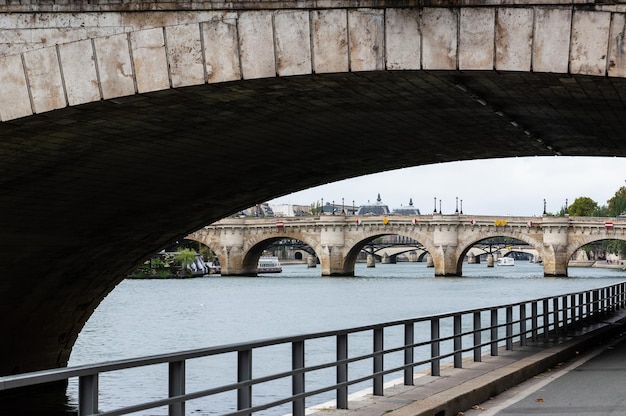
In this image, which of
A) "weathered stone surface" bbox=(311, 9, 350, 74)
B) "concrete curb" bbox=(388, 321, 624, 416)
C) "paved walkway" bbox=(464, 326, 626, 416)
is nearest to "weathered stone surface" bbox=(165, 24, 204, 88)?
"weathered stone surface" bbox=(311, 9, 350, 74)

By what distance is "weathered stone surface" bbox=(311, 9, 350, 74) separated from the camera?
10555 millimetres

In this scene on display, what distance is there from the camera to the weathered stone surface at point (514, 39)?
1028 cm

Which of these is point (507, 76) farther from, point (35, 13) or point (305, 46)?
point (35, 13)

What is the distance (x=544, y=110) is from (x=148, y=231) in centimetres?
1010

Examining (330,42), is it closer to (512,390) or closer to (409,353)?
(409,353)

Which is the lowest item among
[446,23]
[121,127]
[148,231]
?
[148,231]

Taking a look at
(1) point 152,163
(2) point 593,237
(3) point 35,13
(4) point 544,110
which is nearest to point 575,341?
(4) point 544,110

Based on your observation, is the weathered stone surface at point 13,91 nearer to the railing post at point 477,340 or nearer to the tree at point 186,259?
the railing post at point 477,340

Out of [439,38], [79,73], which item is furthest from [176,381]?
[439,38]

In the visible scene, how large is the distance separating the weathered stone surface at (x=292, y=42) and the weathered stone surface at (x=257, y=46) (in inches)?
3.0

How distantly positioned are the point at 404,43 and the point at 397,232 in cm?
8994

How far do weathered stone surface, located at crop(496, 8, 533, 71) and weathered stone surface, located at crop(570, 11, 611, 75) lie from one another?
454 millimetres

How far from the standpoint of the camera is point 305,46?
1059 cm

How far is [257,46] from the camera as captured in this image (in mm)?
10602
